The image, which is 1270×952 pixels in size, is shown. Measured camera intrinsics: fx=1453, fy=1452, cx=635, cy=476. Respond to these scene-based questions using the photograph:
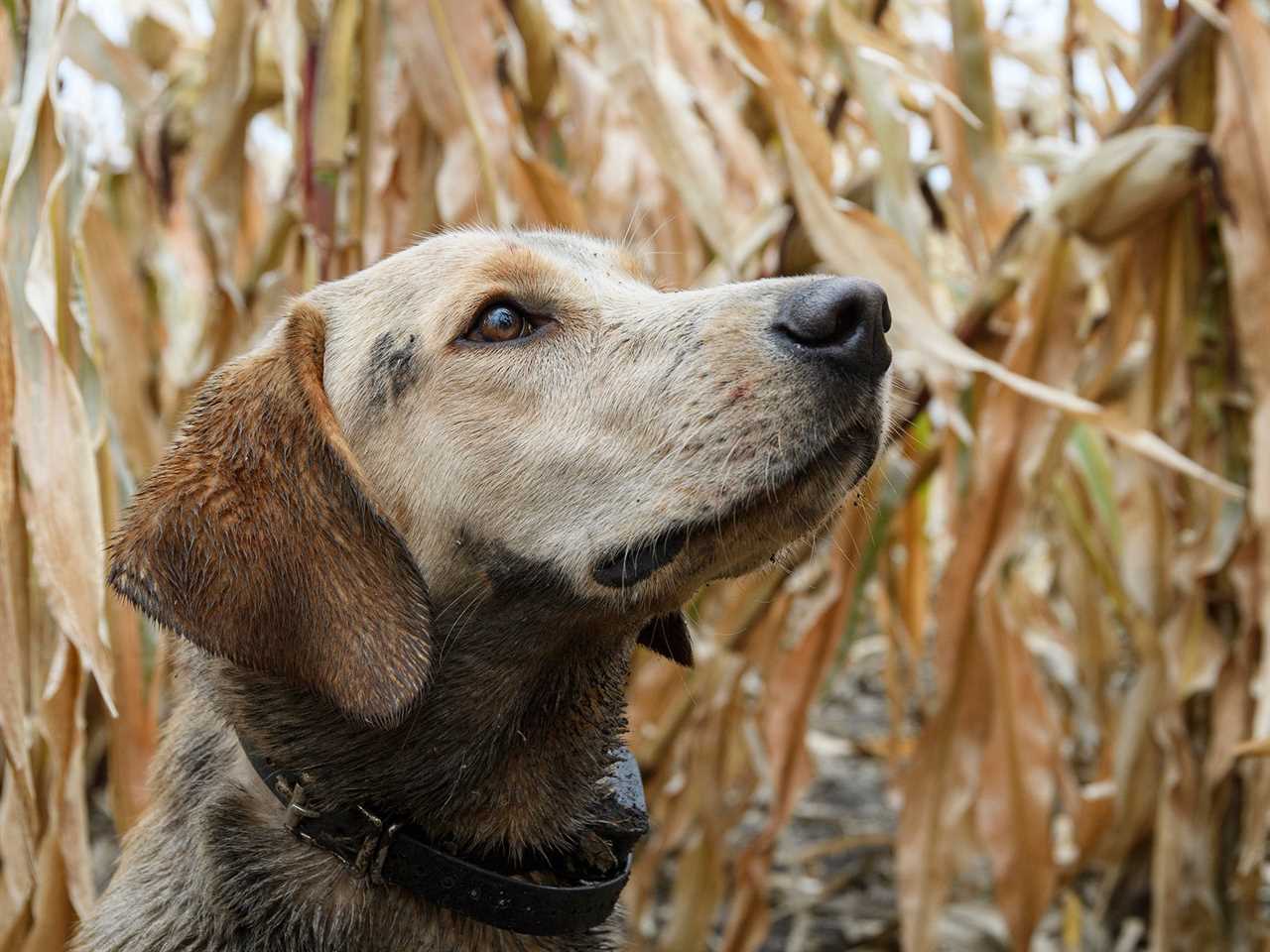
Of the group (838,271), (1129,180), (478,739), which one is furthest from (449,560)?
(1129,180)

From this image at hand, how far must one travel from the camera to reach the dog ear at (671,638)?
2332 mm

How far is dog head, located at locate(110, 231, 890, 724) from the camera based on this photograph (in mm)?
1797

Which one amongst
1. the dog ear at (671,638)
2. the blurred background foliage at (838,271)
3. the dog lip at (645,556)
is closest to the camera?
the dog lip at (645,556)

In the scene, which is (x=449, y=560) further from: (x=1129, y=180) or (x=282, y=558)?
(x=1129, y=180)

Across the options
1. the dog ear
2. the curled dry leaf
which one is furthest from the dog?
the curled dry leaf

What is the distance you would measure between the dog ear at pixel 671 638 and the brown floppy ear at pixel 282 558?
523 millimetres

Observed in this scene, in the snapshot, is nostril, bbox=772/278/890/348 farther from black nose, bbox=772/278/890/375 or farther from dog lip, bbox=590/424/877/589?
dog lip, bbox=590/424/877/589

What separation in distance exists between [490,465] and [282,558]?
0.30 meters

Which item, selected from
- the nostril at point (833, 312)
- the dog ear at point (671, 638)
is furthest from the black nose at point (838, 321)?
the dog ear at point (671, 638)

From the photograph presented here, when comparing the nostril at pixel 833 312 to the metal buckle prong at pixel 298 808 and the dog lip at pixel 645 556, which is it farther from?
the metal buckle prong at pixel 298 808

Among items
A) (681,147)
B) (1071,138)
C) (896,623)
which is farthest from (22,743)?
(1071,138)

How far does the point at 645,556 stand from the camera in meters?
1.86

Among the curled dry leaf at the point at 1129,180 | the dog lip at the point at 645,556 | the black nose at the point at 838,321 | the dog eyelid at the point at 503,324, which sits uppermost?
the black nose at the point at 838,321

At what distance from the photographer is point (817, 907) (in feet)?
13.4
